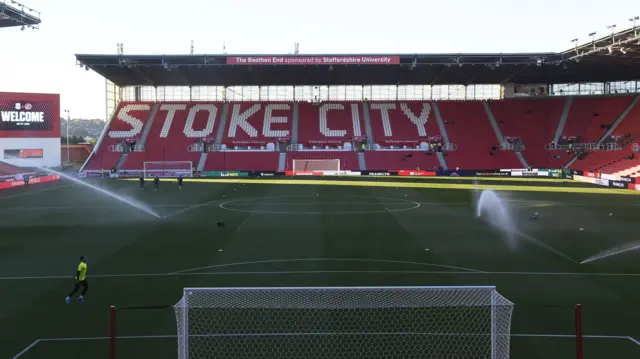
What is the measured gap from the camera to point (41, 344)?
1181 cm

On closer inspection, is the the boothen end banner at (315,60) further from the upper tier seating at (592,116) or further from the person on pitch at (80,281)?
the person on pitch at (80,281)

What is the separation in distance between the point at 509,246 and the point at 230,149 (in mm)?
58342

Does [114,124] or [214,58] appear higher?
[214,58]

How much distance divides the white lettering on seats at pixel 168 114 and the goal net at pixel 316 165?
2051cm

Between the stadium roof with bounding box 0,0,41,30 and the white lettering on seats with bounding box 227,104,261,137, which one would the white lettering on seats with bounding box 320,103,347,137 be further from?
the stadium roof with bounding box 0,0,41,30

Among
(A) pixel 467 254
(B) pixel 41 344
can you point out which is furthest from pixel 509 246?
(B) pixel 41 344

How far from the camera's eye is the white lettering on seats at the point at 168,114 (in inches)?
3086

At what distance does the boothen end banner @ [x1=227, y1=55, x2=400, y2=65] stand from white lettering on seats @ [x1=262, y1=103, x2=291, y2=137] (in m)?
13.5

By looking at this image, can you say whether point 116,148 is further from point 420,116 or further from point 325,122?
point 420,116

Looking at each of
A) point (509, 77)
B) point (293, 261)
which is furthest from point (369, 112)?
point (293, 261)

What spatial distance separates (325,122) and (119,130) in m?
30.5

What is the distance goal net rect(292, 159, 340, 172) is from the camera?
73375mm

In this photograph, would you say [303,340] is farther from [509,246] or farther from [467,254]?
[509,246]

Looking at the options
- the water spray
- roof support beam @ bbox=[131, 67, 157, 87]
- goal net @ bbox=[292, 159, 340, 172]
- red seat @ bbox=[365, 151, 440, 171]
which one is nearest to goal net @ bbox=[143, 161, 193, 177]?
the water spray
